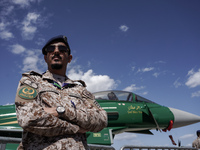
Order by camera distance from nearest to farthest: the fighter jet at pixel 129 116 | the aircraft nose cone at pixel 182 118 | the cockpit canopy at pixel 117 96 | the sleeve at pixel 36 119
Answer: the sleeve at pixel 36 119 < the fighter jet at pixel 129 116 < the cockpit canopy at pixel 117 96 < the aircraft nose cone at pixel 182 118

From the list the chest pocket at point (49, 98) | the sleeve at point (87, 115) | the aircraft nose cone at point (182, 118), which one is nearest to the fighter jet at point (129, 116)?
the aircraft nose cone at point (182, 118)

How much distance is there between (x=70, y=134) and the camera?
1.82 meters

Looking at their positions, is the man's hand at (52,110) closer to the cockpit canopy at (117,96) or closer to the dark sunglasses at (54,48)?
the dark sunglasses at (54,48)

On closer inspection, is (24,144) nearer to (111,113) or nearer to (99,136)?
(99,136)

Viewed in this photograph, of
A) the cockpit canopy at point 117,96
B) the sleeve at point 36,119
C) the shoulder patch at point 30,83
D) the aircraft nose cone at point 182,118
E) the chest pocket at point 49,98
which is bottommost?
the sleeve at point 36,119

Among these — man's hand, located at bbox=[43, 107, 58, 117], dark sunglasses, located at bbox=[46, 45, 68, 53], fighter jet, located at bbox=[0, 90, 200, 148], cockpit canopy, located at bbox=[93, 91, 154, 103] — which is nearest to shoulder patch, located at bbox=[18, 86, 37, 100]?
man's hand, located at bbox=[43, 107, 58, 117]

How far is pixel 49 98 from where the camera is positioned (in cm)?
191

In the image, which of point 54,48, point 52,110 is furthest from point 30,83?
point 54,48

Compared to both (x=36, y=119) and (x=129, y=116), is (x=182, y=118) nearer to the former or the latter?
(x=129, y=116)

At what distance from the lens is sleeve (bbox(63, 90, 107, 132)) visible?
1827 millimetres

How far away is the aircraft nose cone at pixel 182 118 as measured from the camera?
10367 mm

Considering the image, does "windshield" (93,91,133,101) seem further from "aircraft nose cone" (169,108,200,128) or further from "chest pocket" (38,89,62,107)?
"chest pocket" (38,89,62,107)

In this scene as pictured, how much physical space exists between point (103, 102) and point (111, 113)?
72 cm

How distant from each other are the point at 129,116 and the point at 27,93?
788 centimetres
